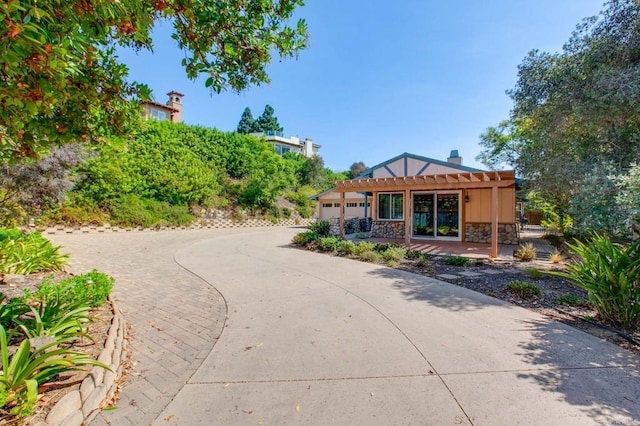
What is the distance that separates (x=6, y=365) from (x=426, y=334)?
13.3 ft

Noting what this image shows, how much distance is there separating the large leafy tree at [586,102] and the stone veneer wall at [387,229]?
18.1ft

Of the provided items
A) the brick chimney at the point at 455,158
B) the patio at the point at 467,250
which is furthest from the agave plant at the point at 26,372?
the brick chimney at the point at 455,158

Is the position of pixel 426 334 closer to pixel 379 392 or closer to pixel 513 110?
pixel 379 392

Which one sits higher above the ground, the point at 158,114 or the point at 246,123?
the point at 246,123

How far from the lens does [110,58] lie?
320 centimetres

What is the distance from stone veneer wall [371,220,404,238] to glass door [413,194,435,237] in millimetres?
695

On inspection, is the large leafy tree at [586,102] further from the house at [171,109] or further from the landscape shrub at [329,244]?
the house at [171,109]

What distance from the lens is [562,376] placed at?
2.85m

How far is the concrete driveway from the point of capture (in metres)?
2.34

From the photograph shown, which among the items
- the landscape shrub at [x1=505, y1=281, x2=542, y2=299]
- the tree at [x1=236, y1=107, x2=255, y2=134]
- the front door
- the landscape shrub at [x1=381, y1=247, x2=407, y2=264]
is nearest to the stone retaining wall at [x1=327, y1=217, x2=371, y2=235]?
the front door

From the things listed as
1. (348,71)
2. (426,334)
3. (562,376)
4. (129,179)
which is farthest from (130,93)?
→ (129,179)

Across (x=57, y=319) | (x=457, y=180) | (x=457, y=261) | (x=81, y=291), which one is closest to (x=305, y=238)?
(x=457, y=261)

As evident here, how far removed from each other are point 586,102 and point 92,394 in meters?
10.6

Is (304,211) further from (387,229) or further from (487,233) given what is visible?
(487,233)
